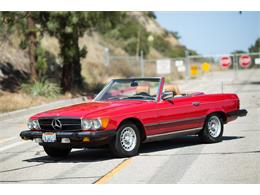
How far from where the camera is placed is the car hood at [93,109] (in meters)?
10.9

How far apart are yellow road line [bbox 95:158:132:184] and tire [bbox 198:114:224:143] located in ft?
7.67

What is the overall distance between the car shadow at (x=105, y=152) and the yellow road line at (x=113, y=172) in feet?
1.92

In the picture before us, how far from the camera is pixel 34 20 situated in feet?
98.0

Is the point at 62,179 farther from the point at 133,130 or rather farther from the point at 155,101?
the point at 155,101

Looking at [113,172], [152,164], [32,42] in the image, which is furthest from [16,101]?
[113,172]

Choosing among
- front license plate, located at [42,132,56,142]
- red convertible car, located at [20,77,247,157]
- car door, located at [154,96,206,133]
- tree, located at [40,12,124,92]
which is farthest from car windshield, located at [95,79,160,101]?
tree, located at [40,12,124,92]

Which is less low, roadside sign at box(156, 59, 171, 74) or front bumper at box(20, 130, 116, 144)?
roadside sign at box(156, 59, 171, 74)

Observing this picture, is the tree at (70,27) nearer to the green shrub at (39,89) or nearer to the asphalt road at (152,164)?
the green shrub at (39,89)

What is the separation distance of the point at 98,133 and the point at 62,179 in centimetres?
153

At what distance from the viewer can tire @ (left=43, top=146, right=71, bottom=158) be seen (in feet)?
38.5

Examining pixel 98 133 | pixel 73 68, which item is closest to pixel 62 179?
pixel 98 133

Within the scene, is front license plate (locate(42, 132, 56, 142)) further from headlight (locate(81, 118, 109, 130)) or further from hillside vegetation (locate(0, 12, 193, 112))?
hillside vegetation (locate(0, 12, 193, 112))

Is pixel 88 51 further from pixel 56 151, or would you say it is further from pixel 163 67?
pixel 56 151

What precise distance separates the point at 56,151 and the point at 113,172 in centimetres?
234
